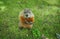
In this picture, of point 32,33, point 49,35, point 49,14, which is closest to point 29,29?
point 32,33

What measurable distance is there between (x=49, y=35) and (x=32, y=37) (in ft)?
2.42

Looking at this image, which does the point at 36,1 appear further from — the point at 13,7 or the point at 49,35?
the point at 49,35

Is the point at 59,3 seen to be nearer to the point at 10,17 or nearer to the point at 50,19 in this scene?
the point at 50,19

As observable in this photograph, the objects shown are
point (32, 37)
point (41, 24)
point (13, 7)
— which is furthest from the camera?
point (13, 7)

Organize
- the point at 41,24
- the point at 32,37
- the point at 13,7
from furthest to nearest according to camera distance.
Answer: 1. the point at 13,7
2. the point at 41,24
3. the point at 32,37

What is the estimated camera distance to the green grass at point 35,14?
9.10 metres

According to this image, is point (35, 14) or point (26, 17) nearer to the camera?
point (26, 17)

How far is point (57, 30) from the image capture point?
9.41 meters

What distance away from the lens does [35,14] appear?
10117 mm

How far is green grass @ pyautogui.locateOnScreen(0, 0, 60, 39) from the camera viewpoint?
29.9 ft

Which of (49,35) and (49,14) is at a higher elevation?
(49,14)

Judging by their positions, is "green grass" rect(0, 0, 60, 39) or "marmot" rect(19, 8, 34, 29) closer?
"marmot" rect(19, 8, 34, 29)

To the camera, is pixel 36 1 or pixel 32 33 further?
pixel 36 1

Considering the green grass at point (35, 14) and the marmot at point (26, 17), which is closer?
the marmot at point (26, 17)
